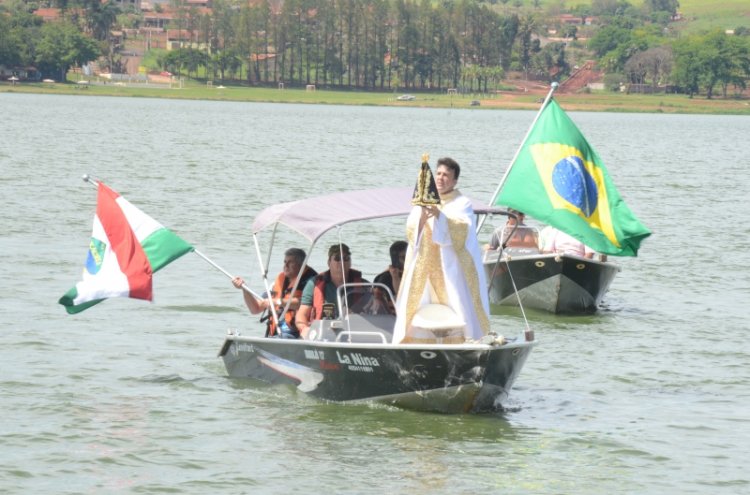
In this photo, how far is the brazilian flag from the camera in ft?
54.2

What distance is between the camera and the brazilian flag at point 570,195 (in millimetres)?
16531

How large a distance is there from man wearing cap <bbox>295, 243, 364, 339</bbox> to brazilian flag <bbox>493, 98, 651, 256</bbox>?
2.29 meters

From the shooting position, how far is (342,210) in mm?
14852

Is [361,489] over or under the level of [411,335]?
under

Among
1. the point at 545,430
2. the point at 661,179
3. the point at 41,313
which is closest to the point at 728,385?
the point at 545,430

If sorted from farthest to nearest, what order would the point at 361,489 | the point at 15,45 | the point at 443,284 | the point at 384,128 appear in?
the point at 15,45 < the point at 384,128 < the point at 443,284 < the point at 361,489

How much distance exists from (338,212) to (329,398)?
1947 mm

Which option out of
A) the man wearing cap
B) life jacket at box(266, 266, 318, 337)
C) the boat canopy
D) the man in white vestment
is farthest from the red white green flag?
the man in white vestment

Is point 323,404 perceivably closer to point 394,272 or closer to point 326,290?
point 326,290

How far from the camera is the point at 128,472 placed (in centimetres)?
1313

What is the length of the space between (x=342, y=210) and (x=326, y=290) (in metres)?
0.95

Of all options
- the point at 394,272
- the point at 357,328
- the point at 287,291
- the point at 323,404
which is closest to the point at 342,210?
the point at 394,272

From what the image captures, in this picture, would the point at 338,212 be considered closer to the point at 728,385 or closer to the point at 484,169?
the point at 728,385

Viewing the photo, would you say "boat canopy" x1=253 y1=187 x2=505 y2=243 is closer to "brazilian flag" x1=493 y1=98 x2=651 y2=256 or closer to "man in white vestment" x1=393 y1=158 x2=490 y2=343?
"man in white vestment" x1=393 y1=158 x2=490 y2=343
